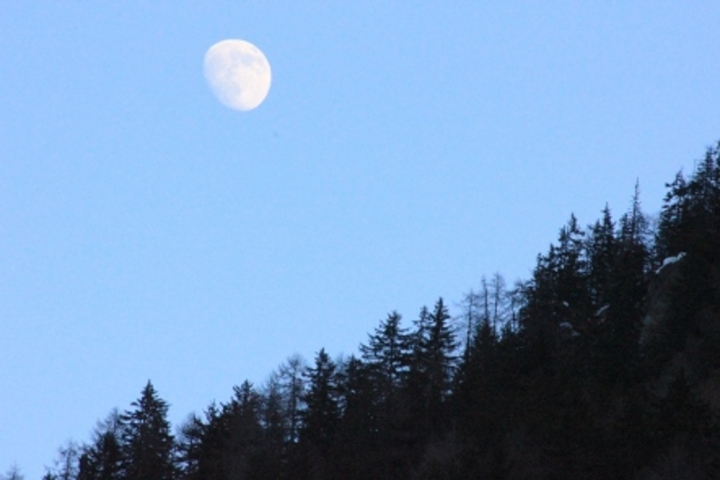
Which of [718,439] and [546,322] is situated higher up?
[546,322]

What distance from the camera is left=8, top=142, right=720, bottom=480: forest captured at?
44.3 metres

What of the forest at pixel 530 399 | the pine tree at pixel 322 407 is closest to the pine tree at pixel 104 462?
the forest at pixel 530 399

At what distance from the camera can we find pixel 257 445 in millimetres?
78062

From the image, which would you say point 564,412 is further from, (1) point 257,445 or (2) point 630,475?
(1) point 257,445

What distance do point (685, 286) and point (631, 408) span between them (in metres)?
21.5

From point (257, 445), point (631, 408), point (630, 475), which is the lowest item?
point (630, 475)

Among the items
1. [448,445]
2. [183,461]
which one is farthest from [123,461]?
[448,445]

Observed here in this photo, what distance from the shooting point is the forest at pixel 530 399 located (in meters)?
44.3

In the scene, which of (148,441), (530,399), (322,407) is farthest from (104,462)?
(530,399)

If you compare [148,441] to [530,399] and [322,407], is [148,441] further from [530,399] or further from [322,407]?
[530,399]

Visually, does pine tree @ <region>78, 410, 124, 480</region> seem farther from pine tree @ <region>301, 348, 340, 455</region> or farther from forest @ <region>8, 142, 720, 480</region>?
pine tree @ <region>301, 348, 340, 455</region>

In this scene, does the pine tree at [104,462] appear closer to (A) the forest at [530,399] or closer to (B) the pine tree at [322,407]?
(A) the forest at [530,399]

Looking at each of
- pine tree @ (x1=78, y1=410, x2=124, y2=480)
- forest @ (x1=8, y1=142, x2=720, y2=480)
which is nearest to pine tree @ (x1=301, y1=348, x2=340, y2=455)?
forest @ (x1=8, y1=142, x2=720, y2=480)

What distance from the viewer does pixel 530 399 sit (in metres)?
56.6
